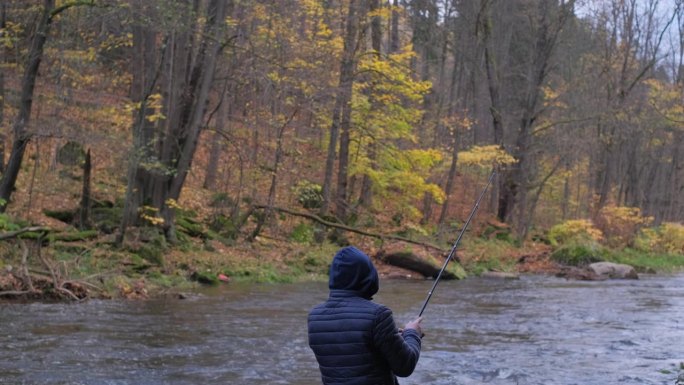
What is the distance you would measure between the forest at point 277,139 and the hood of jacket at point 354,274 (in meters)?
5.39

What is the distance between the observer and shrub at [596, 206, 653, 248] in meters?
30.2

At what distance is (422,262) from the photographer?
20281mm

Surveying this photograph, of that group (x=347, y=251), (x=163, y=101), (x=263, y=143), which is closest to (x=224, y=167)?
(x=263, y=143)

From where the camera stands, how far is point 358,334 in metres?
3.94

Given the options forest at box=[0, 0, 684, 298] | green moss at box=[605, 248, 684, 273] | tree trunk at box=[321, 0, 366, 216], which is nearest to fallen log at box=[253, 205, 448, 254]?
forest at box=[0, 0, 684, 298]

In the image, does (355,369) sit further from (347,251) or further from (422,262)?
(422,262)

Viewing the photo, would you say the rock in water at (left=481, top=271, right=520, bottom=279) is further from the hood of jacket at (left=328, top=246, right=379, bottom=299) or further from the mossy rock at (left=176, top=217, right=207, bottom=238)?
the hood of jacket at (left=328, top=246, right=379, bottom=299)

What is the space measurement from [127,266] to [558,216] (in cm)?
2509

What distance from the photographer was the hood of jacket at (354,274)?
394 cm

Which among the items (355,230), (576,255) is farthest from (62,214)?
A: (576,255)

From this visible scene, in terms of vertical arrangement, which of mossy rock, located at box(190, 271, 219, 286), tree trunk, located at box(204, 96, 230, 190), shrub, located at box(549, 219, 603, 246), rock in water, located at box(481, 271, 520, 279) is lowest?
mossy rock, located at box(190, 271, 219, 286)

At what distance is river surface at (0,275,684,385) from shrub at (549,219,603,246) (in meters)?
11.6

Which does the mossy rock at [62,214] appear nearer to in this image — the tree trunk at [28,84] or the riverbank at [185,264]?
the riverbank at [185,264]

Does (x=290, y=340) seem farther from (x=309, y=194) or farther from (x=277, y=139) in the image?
(x=309, y=194)
